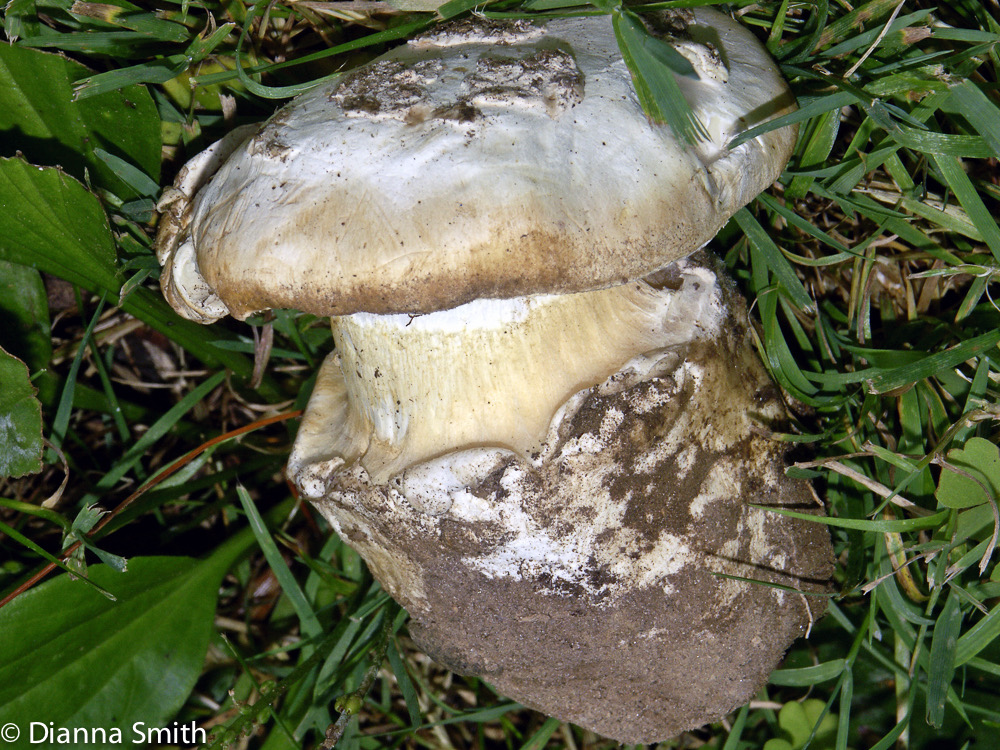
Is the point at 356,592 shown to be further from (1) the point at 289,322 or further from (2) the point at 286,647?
(1) the point at 289,322

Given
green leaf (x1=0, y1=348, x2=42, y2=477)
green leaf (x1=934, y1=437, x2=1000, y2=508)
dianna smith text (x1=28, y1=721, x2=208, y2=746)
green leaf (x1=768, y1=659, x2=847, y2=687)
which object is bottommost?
green leaf (x1=768, y1=659, x2=847, y2=687)

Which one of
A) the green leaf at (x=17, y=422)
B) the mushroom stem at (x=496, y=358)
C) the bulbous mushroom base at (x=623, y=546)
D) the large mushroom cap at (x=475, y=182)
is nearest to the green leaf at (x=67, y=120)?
the green leaf at (x=17, y=422)

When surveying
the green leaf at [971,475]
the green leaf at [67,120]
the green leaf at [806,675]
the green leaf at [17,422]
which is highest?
the green leaf at [67,120]

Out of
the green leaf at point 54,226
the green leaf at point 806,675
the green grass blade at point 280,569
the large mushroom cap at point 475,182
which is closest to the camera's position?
the large mushroom cap at point 475,182

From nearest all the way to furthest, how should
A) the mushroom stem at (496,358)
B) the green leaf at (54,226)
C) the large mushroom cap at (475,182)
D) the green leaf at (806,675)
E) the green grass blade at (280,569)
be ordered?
the large mushroom cap at (475,182), the mushroom stem at (496,358), the green leaf at (54,226), the green leaf at (806,675), the green grass blade at (280,569)

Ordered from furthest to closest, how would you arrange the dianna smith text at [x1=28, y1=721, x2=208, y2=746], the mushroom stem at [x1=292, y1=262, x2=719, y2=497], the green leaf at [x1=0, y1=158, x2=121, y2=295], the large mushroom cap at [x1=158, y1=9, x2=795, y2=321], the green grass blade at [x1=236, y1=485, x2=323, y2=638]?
the green grass blade at [x1=236, y1=485, x2=323, y2=638], the dianna smith text at [x1=28, y1=721, x2=208, y2=746], the green leaf at [x1=0, y1=158, x2=121, y2=295], the mushroom stem at [x1=292, y1=262, x2=719, y2=497], the large mushroom cap at [x1=158, y1=9, x2=795, y2=321]

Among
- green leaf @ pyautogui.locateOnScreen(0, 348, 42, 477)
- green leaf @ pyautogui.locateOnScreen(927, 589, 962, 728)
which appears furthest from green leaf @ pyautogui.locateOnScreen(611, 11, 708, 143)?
green leaf @ pyautogui.locateOnScreen(0, 348, 42, 477)

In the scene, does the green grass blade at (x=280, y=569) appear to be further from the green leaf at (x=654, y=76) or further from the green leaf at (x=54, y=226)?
the green leaf at (x=654, y=76)

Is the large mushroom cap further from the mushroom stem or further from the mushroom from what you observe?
the mushroom stem
